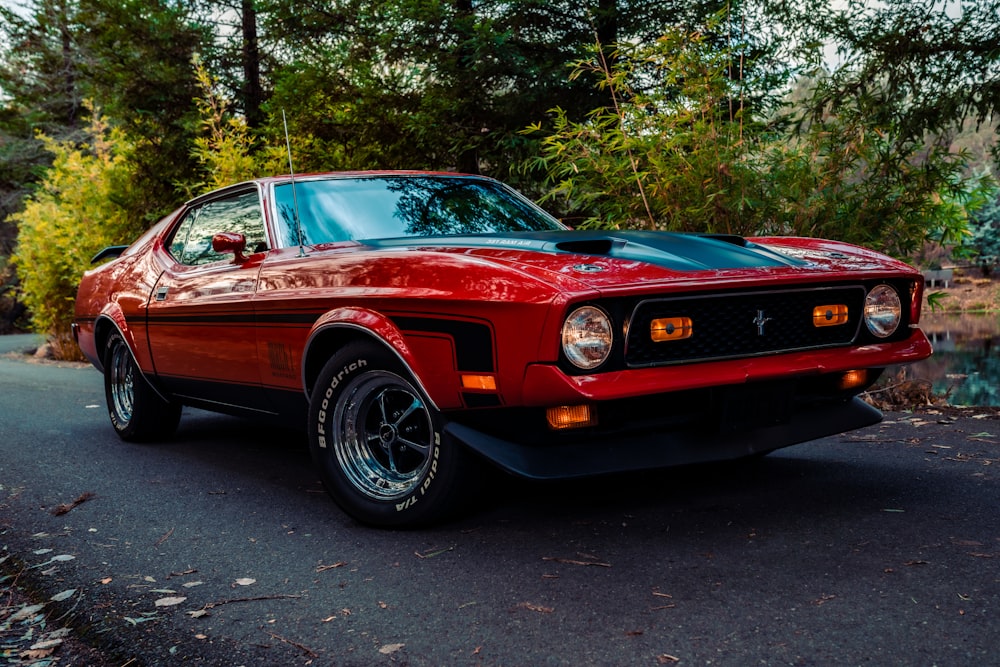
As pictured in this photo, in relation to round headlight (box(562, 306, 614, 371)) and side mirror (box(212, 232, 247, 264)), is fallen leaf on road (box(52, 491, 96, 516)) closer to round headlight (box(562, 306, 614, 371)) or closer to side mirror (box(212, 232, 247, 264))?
side mirror (box(212, 232, 247, 264))

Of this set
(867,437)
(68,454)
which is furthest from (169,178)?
(867,437)

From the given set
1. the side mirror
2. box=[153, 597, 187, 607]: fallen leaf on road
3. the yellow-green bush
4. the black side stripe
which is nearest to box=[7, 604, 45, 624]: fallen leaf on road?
box=[153, 597, 187, 607]: fallen leaf on road

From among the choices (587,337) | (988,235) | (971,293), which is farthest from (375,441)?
(988,235)

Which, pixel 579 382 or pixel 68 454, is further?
pixel 68 454

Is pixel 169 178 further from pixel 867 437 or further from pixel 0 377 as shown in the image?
pixel 867 437

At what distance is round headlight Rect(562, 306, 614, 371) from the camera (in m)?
2.84

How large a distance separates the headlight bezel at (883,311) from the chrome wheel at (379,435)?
1683 millimetres

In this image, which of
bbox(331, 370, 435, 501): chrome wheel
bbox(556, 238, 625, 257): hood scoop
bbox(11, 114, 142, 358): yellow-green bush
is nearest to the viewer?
bbox(556, 238, 625, 257): hood scoop

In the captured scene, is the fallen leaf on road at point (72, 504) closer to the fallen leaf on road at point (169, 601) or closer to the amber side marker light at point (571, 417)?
the fallen leaf on road at point (169, 601)

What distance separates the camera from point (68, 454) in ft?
17.1

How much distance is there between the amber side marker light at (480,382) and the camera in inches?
116

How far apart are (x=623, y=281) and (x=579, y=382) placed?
1.14ft

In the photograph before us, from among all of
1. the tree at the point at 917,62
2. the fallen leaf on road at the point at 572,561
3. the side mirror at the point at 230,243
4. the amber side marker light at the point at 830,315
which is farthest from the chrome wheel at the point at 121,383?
the tree at the point at 917,62

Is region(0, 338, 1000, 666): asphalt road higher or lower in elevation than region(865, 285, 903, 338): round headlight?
lower
